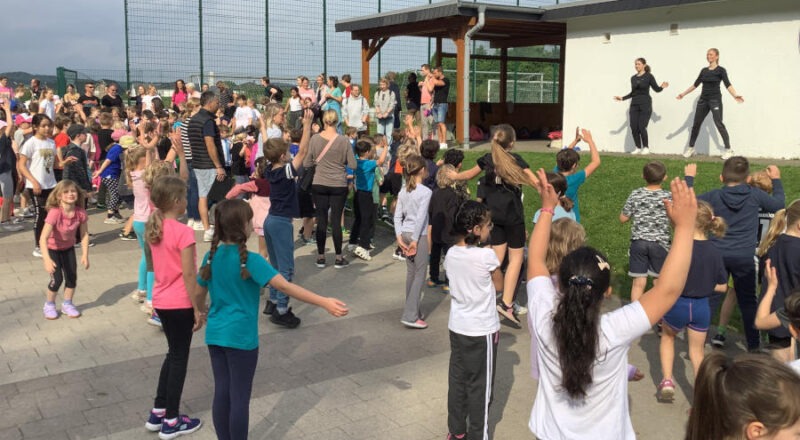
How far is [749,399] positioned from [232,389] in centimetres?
291

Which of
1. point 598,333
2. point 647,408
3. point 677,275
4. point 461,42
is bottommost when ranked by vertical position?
point 647,408

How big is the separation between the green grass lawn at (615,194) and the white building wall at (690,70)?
4.50 feet

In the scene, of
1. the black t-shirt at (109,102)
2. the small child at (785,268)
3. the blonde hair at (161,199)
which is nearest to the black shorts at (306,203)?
the blonde hair at (161,199)

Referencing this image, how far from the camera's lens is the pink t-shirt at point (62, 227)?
22.5 feet

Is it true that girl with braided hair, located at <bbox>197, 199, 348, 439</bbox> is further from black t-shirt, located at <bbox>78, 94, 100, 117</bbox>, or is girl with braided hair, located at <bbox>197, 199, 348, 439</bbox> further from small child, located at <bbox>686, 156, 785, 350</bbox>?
black t-shirt, located at <bbox>78, 94, 100, 117</bbox>

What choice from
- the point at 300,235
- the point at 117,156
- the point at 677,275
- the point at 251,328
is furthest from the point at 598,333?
the point at 117,156

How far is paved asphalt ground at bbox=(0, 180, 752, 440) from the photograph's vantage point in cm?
490

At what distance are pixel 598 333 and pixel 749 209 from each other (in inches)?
153

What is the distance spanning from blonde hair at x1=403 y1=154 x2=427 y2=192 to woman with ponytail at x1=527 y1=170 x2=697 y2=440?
12.7 feet

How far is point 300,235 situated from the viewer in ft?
37.0

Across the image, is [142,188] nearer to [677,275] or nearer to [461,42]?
[677,275]

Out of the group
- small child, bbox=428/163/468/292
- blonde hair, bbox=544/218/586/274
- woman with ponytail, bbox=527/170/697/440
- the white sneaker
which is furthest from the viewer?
the white sneaker

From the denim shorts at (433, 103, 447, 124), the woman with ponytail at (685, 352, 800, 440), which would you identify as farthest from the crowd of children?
the denim shorts at (433, 103, 447, 124)

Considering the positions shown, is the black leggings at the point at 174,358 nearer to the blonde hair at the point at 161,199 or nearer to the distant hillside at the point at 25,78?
the blonde hair at the point at 161,199
